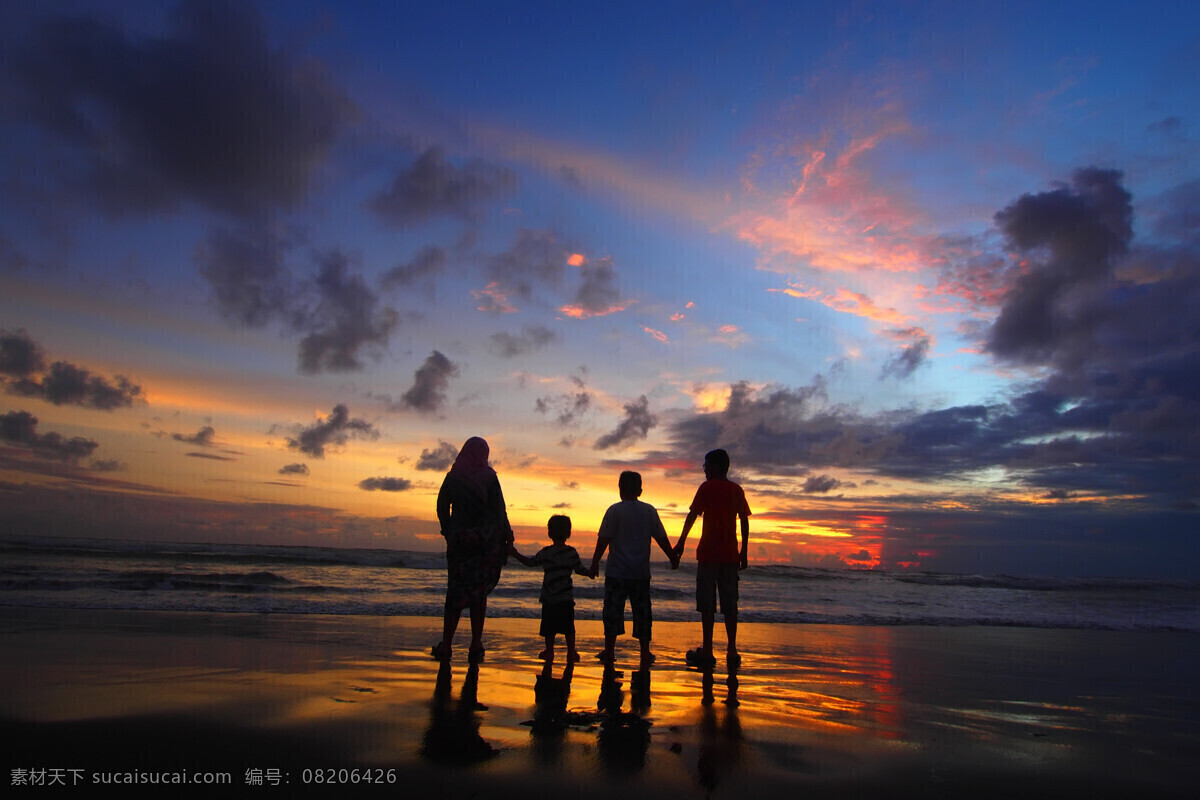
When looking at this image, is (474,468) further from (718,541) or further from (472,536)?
(718,541)

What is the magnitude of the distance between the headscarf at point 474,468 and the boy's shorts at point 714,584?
7.96 ft

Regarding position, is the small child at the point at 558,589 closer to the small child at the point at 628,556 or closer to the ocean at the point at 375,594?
the small child at the point at 628,556

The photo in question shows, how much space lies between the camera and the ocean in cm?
1437

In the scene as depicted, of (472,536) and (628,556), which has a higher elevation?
(472,536)

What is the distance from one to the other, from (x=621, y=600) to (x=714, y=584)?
3.92 ft

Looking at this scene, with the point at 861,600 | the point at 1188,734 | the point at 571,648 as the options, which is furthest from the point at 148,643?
the point at 861,600

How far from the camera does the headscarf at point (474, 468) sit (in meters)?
6.22

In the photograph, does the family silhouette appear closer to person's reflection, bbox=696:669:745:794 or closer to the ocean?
person's reflection, bbox=696:669:745:794

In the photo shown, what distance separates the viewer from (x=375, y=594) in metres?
17.9

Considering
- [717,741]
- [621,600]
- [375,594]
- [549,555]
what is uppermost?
[549,555]

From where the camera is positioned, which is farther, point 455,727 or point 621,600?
point 621,600

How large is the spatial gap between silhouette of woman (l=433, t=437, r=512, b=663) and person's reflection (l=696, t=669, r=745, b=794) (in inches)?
83.2

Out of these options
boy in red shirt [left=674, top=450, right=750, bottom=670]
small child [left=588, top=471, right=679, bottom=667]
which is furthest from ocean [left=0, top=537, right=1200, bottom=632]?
small child [left=588, top=471, right=679, bottom=667]

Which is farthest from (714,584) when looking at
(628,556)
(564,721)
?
(564,721)
